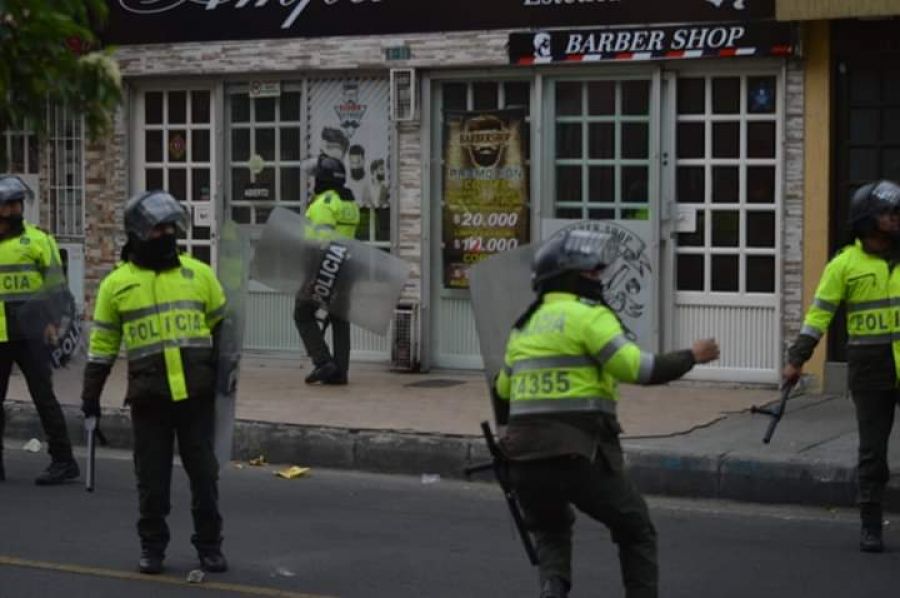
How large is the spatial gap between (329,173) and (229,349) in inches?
232

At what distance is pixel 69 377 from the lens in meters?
16.4

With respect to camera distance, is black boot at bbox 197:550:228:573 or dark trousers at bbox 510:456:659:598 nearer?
A: dark trousers at bbox 510:456:659:598

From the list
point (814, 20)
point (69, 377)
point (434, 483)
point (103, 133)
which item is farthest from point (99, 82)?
point (69, 377)

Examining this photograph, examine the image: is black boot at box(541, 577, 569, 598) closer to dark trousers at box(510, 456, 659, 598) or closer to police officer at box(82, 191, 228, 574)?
dark trousers at box(510, 456, 659, 598)

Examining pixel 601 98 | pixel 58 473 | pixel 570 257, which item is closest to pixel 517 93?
pixel 601 98

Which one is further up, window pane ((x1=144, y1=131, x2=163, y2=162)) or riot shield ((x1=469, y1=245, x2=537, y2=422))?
window pane ((x1=144, y1=131, x2=163, y2=162))

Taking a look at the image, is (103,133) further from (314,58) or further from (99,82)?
(314,58)

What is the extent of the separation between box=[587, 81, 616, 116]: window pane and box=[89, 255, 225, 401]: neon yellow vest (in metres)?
6.76

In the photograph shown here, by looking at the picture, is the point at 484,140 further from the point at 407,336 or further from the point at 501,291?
the point at 501,291

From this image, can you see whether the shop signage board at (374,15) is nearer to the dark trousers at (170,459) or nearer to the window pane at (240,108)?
the window pane at (240,108)

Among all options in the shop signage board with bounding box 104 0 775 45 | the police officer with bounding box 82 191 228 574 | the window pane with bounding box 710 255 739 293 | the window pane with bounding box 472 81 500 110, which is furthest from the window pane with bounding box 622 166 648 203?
the police officer with bounding box 82 191 228 574

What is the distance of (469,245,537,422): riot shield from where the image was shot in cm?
834

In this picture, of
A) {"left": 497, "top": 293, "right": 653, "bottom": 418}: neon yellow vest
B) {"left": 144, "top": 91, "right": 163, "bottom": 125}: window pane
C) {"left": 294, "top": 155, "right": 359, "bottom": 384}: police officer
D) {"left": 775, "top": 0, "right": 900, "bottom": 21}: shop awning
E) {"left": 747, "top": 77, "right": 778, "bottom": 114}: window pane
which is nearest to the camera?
{"left": 497, "top": 293, "right": 653, "bottom": 418}: neon yellow vest

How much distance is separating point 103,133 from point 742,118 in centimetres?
1043
